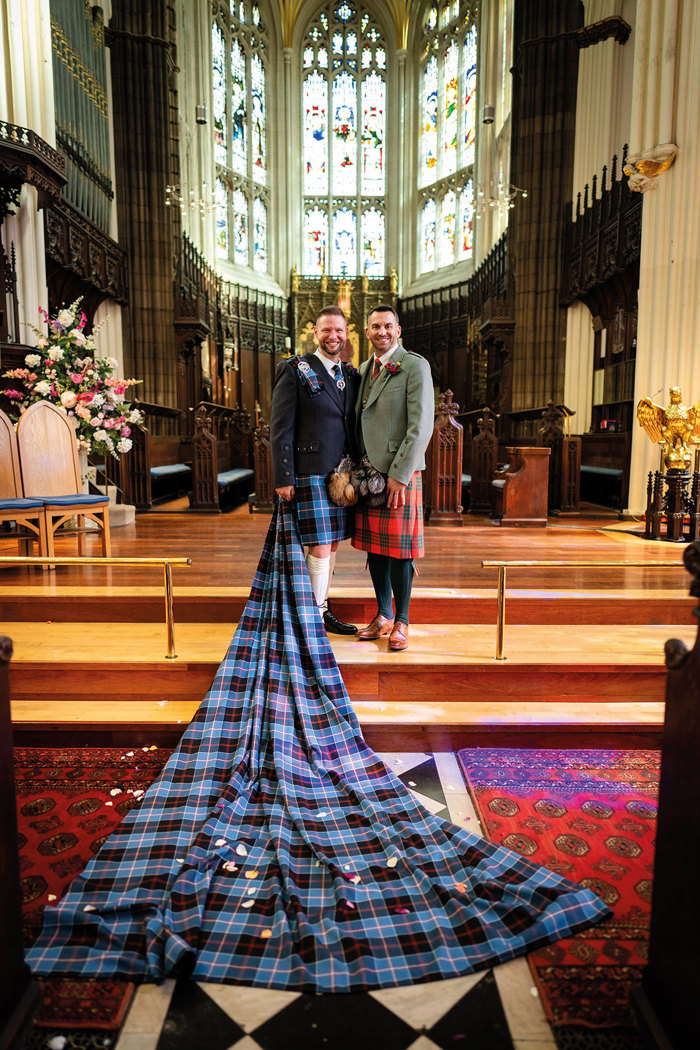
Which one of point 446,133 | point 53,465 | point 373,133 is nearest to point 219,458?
point 53,465

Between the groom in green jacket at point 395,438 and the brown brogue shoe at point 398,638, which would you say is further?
the brown brogue shoe at point 398,638

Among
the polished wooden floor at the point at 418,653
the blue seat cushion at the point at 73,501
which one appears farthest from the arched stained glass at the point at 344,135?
the polished wooden floor at the point at 418,653

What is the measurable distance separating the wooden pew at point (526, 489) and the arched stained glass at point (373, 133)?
14908mm

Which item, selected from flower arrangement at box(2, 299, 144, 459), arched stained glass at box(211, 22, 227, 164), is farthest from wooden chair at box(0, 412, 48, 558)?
arched stained glass at box(211, 22, 227, 164)

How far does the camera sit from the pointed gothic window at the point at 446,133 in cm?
1582

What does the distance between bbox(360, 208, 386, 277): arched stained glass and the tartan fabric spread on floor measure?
58.6 ft

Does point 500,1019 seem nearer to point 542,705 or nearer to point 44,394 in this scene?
point 542,705

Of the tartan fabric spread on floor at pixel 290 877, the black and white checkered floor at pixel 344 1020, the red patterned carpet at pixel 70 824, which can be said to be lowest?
the black and white checkered floor at pixel 344 1020

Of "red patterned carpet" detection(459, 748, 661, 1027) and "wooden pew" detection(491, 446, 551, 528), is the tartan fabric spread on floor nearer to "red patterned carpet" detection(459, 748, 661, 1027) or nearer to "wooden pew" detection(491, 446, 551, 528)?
"red patterned carpet" detection(459, 748, 661, 1027)

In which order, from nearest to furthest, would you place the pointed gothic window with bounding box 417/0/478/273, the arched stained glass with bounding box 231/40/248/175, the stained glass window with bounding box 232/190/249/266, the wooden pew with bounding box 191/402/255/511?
the wooden pew with bounding box 191/402/255/511, the pointed gothic window with bounding box 417/0/478/273, the arched stained glass with bounding box 231/40/248/175, the stained glass window with bounding box 232/190/249/266

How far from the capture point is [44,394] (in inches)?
195

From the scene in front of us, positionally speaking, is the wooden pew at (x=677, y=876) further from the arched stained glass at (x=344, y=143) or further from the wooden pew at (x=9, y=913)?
the arched stained glass at (x=344, y=143)

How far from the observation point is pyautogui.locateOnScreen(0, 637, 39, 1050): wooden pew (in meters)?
1.27

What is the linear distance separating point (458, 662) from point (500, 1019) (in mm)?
1573
